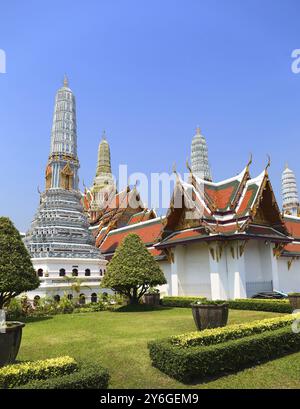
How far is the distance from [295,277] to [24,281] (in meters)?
18.7

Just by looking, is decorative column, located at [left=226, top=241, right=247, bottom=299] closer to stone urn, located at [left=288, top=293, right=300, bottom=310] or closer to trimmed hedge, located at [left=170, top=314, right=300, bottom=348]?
stone urn, located at [left=288, top=293, right=300, bottom=310]

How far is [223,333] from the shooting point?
8.28 metres

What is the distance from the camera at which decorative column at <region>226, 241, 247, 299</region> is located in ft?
68.2

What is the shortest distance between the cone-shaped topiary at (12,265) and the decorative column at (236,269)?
11.1 meters

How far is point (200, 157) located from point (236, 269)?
3595 centimetres

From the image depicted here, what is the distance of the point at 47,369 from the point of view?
19.9 ft

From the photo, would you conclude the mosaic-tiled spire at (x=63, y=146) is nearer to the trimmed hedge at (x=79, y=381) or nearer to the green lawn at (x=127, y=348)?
the green lawn at (x=127, y=348)

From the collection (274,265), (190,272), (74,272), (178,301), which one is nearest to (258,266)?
(274,265)

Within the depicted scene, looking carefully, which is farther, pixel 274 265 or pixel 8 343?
pixel 274 265

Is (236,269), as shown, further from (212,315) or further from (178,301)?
(212,315)

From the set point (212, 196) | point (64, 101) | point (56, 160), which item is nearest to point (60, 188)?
point (56, 160)
